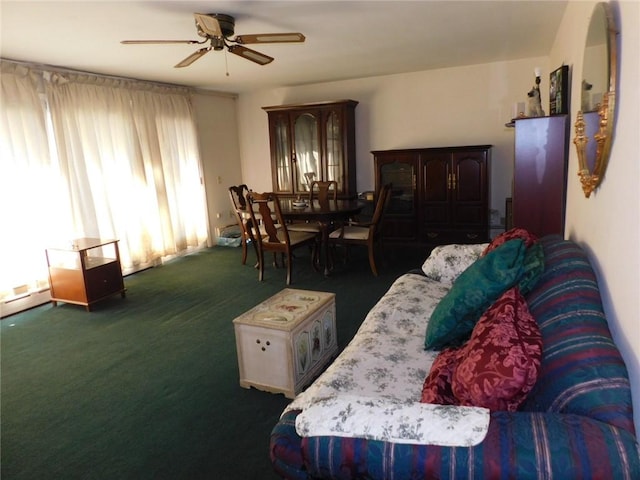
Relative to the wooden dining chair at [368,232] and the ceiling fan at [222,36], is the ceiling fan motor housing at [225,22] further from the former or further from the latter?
the wooden dining chair at [368,232]

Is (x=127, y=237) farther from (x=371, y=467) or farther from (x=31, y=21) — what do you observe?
(x=371, y=467)

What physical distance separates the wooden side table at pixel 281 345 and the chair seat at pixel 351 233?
2043 mm

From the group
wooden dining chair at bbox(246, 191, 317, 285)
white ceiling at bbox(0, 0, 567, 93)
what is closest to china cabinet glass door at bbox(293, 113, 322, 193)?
white ceiling at bbox(0, 0, 567, 93)

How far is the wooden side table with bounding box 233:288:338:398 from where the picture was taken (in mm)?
2309

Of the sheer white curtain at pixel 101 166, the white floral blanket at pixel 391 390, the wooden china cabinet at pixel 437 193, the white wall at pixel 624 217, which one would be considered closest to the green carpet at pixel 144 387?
the white floral blanket at pixel 391 390

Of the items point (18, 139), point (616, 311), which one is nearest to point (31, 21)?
point (18, 139)

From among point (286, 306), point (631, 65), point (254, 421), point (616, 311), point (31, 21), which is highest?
point (31, 21)

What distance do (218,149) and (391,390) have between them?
5569 millimetres

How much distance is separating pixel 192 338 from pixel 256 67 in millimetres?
3010

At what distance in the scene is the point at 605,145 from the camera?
1.42 meters

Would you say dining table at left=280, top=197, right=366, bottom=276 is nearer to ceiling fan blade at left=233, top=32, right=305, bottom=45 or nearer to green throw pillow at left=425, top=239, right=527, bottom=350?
ceiling fan blade at left=233, top=32, right=305, bottom=45

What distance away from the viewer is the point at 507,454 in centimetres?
97

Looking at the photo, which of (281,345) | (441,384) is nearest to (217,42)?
(281,345)

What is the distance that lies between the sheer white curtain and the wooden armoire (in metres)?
4.08
